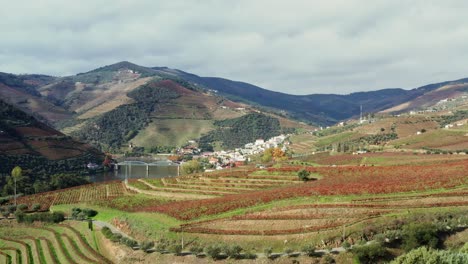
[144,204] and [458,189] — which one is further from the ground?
[458,189]

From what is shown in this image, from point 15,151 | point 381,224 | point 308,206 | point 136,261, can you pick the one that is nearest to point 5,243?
point 136,261

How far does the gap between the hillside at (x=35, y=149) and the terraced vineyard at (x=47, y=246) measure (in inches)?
2683

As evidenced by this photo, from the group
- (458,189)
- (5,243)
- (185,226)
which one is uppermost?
(458,189)

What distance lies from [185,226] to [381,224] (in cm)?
2054

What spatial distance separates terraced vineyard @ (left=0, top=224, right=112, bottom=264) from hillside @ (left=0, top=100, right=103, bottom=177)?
Result: 68.1 m

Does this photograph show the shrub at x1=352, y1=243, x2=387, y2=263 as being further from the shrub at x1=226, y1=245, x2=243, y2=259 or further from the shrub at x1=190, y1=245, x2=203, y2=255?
the shrub at x1=190, y1=245, x2=203, y2=255

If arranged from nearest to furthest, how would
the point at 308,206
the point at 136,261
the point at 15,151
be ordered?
the point at 136,261 < the point at 308,206 < the point at 15,151

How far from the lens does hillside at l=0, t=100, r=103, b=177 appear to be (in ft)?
422

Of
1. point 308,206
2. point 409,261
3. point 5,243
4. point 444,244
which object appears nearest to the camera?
point 409,261

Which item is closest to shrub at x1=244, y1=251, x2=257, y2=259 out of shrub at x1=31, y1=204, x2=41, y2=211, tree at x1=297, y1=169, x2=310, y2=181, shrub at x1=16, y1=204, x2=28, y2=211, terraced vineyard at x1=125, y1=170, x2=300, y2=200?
terraced vineyard at x1=125, y1=170, x2=300, y2=200

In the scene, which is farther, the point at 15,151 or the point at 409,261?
the point at 15,151

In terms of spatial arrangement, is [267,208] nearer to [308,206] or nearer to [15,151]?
[308,206]

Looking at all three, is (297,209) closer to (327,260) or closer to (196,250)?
(327,260)

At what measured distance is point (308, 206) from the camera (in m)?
45.3
